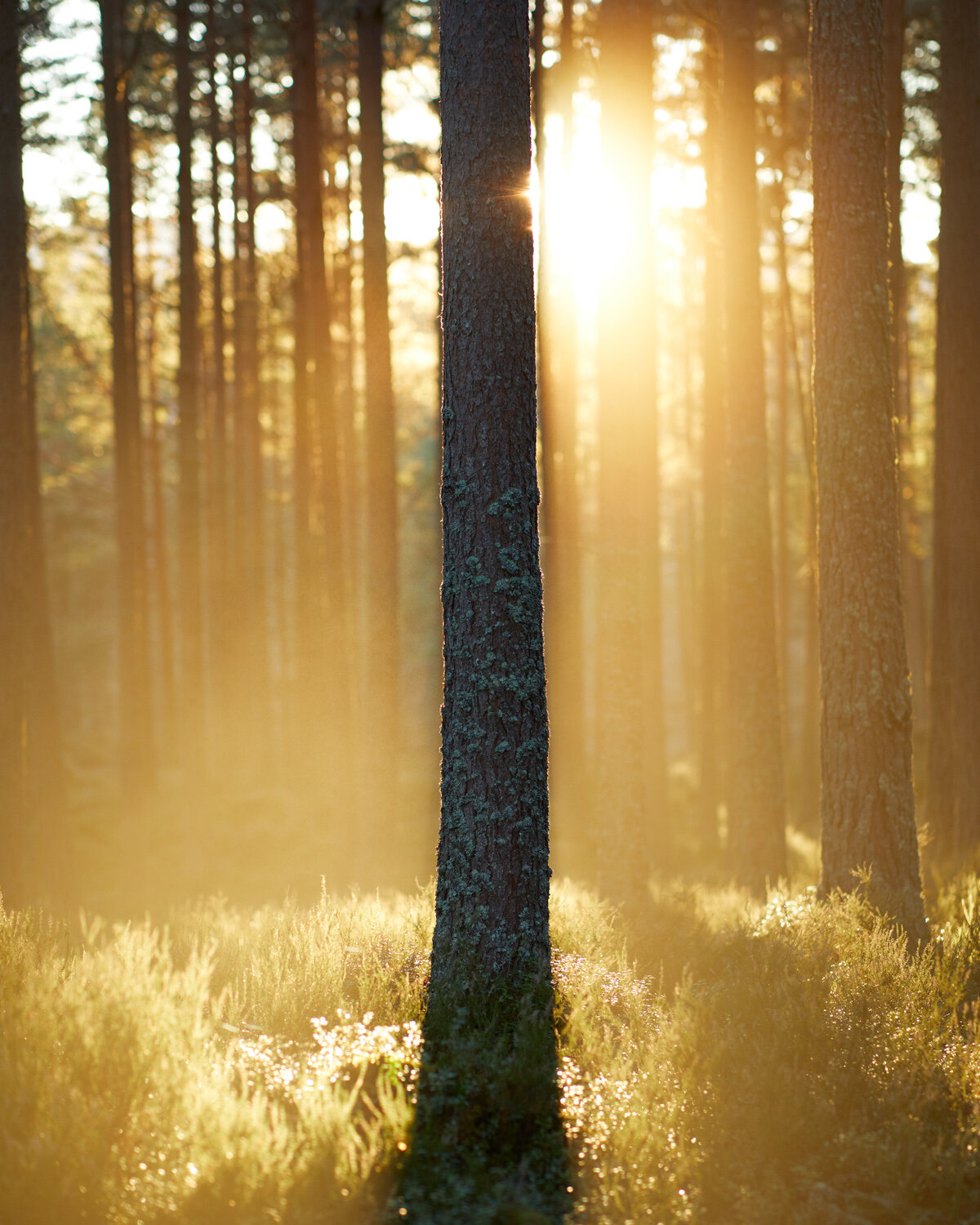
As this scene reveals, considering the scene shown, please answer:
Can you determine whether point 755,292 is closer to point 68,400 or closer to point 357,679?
point 357,679

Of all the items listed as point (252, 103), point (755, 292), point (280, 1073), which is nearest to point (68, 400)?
point (252, 103)

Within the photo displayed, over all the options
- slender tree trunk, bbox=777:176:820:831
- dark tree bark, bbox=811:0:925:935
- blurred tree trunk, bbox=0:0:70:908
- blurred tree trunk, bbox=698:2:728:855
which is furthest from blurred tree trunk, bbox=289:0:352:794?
dark tree bark, bbox=811:0:925:935

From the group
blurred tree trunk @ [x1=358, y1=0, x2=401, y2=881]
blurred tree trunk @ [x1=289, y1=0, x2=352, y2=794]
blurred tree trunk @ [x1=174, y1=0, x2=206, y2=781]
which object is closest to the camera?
blurred tree trunk @ [x1=358, y1=0, x2=401, y2=881]

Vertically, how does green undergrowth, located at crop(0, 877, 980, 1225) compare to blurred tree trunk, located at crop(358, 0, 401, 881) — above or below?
below

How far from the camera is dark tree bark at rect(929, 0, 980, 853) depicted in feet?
34.4

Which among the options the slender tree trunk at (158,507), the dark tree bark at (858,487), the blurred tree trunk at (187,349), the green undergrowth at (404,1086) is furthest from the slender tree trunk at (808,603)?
the slender tree trunk at (158,507)

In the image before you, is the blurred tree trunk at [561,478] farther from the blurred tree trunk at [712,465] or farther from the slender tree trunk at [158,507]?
the slender tree trunk at [158,507]

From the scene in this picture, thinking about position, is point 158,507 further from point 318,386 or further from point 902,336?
point 902,336

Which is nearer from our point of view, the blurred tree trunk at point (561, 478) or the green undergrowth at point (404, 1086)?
the green undergrowth at point (404, 1086)

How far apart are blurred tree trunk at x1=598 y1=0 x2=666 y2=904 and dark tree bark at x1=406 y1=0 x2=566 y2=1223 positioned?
3341 mm

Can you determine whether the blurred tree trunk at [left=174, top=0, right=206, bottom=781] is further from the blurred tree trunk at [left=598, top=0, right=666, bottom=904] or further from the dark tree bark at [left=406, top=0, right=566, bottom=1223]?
the dark tree bark at [left=406, top=0, right=566, bottom=1223]

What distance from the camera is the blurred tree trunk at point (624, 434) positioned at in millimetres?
8617

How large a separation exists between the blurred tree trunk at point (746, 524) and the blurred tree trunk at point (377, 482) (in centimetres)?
434

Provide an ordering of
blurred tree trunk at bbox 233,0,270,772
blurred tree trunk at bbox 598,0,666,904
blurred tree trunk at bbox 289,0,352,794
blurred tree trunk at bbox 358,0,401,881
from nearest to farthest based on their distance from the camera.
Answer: blurred tree trunk at bbox 598,0,666,904, blurred tree trunk at bbox 358,0,401,881, blurred tree trunk at bbox 289,0,352,794, blurred tree trunk at bbox 233,0,270,772
